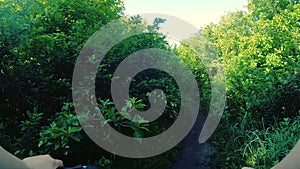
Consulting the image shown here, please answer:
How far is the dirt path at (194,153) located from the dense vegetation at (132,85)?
0.28ft

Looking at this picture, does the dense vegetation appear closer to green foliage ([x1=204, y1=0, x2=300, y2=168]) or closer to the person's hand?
green foliage ([x1=204, y1=0, x2=300, y2=168])

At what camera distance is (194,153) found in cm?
326

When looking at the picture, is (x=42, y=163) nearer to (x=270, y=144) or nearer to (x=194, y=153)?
(x=270, y=144)

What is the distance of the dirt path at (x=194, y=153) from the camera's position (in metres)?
3.15

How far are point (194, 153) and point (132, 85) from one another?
87 centimetres

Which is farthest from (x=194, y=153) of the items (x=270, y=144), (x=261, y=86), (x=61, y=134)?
(x=61, y=134)

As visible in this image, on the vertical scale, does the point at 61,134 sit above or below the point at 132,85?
below

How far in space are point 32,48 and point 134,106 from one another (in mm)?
914

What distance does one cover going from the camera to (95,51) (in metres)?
2.79

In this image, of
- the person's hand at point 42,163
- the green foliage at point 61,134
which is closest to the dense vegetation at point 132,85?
the green foliage at point 61,134

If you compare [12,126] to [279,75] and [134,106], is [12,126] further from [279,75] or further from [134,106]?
[279,75]

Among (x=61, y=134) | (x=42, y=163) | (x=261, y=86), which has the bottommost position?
(x=42, y=163)

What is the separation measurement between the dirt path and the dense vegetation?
0.28 feet

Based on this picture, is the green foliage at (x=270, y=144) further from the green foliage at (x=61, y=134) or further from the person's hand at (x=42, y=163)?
the person's hand at (x=42, y=163)
